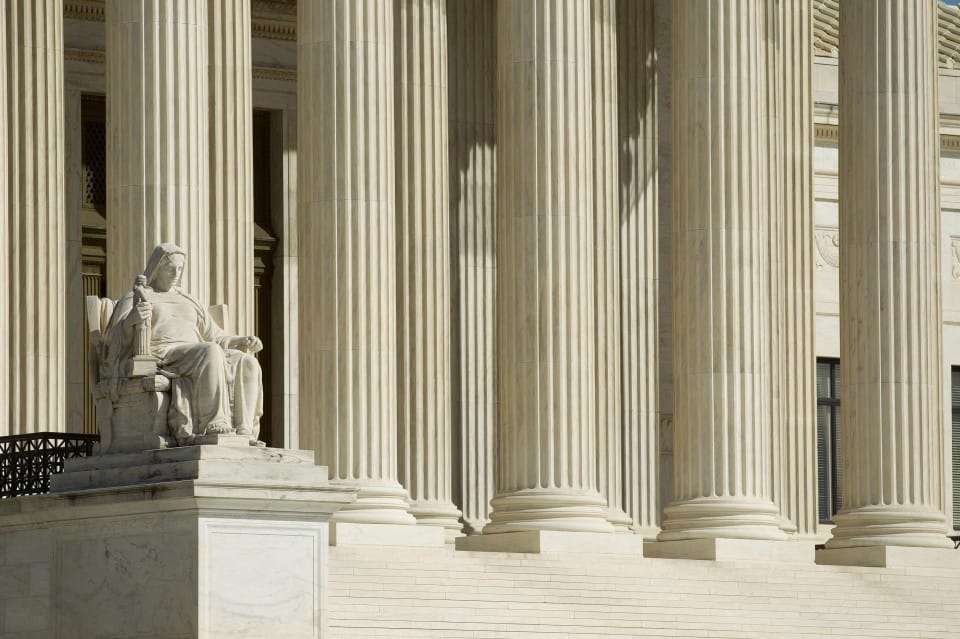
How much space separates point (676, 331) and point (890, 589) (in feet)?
31.9

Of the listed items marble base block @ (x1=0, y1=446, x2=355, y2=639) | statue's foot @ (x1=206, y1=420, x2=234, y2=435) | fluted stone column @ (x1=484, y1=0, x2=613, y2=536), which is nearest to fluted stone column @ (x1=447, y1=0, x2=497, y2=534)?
fluted stone column @ (x1=484, y1=0, x2=613, y2=536)

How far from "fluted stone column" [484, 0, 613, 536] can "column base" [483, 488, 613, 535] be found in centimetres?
3

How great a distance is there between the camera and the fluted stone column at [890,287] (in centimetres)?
6950

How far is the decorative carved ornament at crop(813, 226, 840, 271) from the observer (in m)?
88.7

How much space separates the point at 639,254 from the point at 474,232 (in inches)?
229

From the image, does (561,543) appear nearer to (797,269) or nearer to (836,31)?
(797,269)

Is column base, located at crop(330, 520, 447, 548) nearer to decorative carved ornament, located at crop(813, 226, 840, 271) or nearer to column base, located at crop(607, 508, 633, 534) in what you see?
column base, located at crop(607, 508, 633, 534)

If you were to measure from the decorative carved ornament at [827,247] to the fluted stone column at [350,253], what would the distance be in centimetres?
3098

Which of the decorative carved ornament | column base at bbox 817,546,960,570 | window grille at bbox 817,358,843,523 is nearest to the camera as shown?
column base at bbox 817,546,960,570

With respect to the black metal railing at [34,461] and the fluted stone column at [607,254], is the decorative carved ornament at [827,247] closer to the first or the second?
the fluted stone column at [607,254]

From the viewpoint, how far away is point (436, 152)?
6956cm

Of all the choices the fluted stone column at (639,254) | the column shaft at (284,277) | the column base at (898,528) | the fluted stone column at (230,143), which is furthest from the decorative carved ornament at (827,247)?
the fluted stone column at (230,143)

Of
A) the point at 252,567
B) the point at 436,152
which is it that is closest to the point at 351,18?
the point at 436,152

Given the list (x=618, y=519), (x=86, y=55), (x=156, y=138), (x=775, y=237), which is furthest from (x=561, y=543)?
(x=86, y=55)
